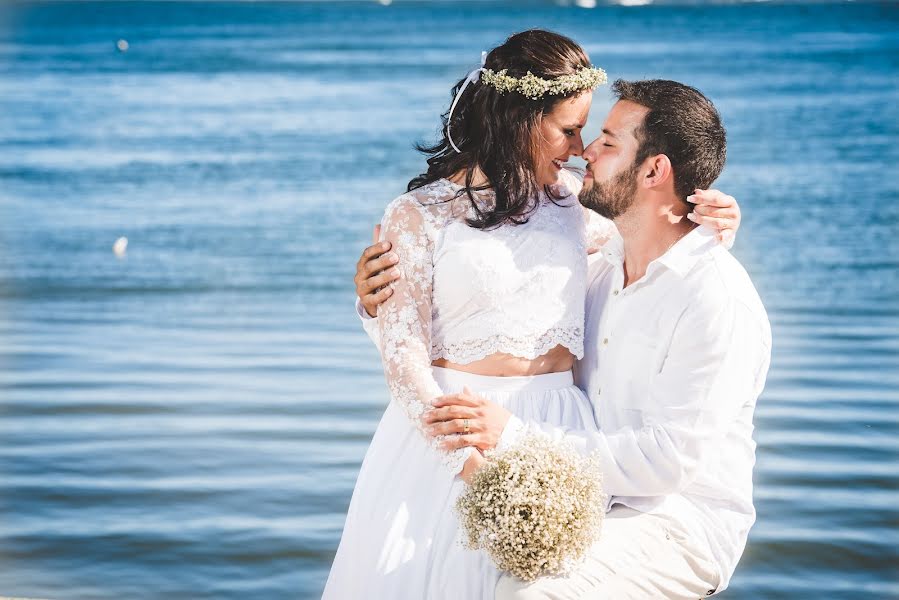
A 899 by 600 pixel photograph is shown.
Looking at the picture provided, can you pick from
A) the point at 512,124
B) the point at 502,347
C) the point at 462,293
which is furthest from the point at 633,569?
the point at 512,124

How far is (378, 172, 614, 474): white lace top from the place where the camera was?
3141 millimetres

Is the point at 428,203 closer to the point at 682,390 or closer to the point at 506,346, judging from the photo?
the point at 506,346

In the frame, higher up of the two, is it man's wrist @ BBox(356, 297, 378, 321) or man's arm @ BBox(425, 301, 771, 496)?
man's wrist @ BBox(356, 297, 378, 321)

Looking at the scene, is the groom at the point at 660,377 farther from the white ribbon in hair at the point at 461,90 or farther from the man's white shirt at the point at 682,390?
the white ribbon in hair at the point at 461,90

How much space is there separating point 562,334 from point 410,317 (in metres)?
0.42

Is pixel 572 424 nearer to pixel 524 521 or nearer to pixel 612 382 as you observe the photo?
pixel 612 382

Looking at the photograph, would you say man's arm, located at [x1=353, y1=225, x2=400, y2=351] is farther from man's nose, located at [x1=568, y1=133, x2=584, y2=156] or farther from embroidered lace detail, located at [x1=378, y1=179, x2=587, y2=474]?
man's nose, located at [x1=568, y1=133, x2=584, y2=156]

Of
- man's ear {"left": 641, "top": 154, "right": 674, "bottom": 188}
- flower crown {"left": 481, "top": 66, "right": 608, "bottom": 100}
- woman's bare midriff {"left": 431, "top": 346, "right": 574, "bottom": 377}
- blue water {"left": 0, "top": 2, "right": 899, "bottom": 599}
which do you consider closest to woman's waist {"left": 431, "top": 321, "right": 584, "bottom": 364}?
woman's bare midriff {"left": 431, "top": 346, "right": 574, "bottom": 377}

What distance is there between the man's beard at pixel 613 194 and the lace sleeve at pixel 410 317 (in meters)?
0.43

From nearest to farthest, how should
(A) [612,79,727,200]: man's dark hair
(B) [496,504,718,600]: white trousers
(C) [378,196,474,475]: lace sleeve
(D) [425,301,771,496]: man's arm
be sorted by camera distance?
(B) [496,504,718,600]: white trousers < (D) [425,301,771,496]: man's arm < (C) [378,196,474,475]: lace sleeve < (A) [612,79,727,200]: man's dark hair

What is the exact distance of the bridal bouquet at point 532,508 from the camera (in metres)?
2.65

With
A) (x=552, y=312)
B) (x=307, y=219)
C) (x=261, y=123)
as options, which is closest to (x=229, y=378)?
(x=552, y=312)

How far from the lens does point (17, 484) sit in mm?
6062

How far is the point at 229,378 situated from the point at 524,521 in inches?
206
